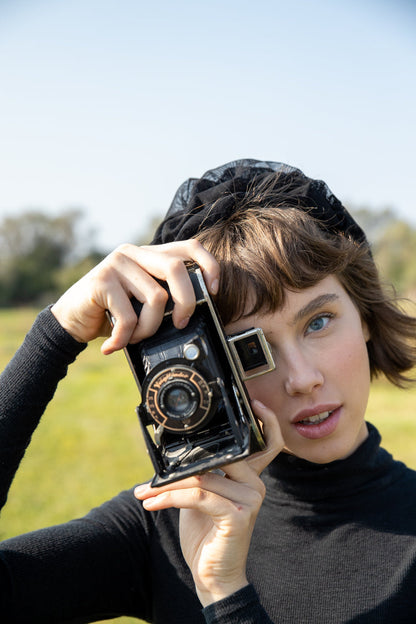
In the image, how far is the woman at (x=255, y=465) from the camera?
1858 mm

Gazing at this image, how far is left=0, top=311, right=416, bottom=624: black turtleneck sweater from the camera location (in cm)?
198

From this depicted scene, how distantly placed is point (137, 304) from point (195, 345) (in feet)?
0.90

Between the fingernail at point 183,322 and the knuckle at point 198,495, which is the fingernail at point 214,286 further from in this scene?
the knuckle at point 198,495

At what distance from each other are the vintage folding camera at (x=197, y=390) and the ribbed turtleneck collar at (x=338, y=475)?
0.45 meters

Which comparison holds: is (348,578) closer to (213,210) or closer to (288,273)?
(288,273)

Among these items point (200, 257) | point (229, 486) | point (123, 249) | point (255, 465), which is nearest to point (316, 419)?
point (255, 465)

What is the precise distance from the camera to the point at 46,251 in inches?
1918

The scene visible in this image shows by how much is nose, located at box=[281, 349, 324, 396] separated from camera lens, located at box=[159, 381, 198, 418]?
388 millimetres

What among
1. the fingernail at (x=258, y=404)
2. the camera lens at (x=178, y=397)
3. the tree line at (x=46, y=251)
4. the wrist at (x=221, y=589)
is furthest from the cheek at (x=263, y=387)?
the tree line at (x=46, y=251)

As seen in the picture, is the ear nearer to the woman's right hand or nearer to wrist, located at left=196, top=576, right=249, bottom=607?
the woman's right hand

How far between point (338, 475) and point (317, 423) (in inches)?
13.2

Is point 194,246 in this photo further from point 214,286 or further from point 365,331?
point 365,331

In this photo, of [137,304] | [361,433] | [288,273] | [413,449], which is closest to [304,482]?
[361,433]

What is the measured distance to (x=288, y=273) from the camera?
205cm
